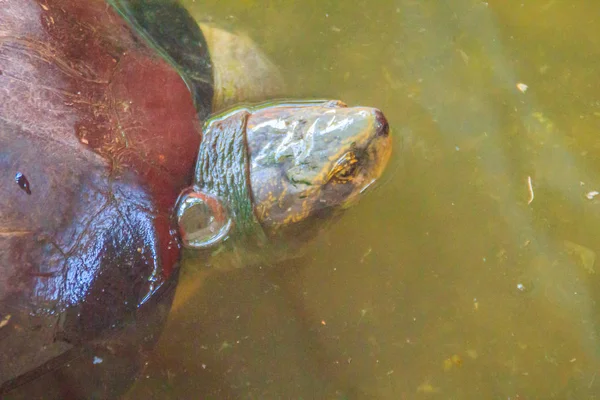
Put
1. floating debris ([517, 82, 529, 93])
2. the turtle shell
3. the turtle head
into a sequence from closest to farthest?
the turtle shell < the turtle head < floating debris ([517, 82, 529, 93])

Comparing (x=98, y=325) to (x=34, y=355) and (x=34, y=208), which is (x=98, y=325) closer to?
(x=34, y=355)

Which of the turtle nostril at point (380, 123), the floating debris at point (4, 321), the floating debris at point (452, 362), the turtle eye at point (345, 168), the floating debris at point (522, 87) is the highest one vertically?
the floating debris at point (4, 321)

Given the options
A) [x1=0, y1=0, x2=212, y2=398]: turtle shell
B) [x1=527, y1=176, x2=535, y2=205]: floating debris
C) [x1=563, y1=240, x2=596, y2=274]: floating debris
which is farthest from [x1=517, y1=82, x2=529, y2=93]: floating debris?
[x1=0, y1=0, x2=212, y2=398]: turtle shell

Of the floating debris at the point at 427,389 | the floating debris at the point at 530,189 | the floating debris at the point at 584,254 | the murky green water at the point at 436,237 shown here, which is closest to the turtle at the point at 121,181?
the murky green water at the point at 436,237

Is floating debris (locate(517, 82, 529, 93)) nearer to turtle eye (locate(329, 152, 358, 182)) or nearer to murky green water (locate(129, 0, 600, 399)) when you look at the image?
murky green water (locate(129, 0, 600, 399))

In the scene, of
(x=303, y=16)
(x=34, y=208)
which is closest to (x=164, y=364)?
(x=34, y=208)

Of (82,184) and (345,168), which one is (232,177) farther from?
(82,184)

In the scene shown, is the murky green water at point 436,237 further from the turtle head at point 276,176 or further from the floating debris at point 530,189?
the turtle head at point 276,176
